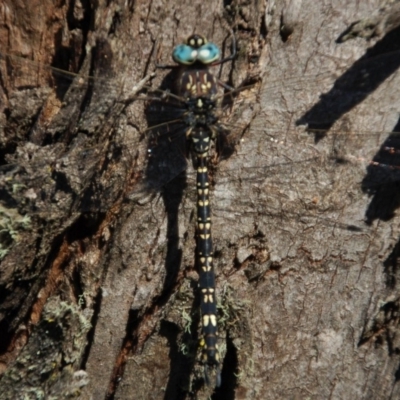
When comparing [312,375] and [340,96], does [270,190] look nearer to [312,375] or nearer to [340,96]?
[340,96]

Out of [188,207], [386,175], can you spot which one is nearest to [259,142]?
[188,207]

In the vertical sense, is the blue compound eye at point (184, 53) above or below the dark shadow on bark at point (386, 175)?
above

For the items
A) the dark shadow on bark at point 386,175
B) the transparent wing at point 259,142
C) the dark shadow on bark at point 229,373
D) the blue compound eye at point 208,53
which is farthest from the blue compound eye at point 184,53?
the dark shadow on bark at point 229,373

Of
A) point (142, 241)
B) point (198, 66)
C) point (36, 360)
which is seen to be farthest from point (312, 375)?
point (198, 66)

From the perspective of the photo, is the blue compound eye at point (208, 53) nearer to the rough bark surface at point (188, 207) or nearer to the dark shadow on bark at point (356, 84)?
the rough bark surface at point (188, 207)

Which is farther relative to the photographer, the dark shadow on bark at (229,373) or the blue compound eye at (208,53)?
the dark shadow on bark at (229,373)

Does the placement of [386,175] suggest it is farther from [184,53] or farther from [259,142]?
[184,53]

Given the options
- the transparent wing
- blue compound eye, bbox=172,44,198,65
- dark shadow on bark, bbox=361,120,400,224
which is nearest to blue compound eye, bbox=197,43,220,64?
blue compound eye, bbox=172,44,198,65
